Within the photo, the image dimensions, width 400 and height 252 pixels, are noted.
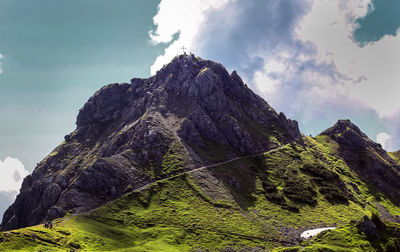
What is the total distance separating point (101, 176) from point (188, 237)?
3235 inches

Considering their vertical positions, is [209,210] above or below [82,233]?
above

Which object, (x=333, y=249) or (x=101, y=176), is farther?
(x=101, y=176)

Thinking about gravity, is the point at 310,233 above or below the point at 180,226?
below

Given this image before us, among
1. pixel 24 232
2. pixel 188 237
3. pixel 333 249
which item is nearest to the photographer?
pixel 333 249

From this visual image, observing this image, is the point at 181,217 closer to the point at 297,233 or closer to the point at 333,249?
the point at 297,233

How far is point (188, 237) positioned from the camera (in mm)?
152625

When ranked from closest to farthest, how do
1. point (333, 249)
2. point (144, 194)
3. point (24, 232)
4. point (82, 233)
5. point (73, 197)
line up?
point (333, 249), point (24, 232), point (82, 233), point (73, 197), point (144, 194)

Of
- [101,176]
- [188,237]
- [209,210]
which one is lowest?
[188,237]

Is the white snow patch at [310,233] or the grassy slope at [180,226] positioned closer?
the grassy slope at [180,226]

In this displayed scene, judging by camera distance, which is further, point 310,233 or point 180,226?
point 180,226

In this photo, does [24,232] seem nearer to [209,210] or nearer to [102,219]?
[102,219]

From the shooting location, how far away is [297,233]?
163 m

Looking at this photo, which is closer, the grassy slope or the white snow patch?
the grassy slope

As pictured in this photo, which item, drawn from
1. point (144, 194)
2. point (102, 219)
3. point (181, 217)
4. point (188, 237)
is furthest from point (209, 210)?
point (102, 219)
